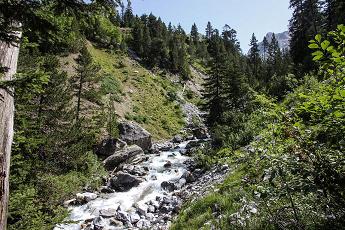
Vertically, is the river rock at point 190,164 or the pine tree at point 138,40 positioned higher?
the pine tree at point 138,40

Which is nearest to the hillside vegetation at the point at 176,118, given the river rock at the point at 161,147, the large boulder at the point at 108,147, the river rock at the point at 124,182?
the large boulder at the point at 108,147

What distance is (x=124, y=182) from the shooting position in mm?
20734

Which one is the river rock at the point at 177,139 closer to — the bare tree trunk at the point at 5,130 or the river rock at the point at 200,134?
the river rock at the point at 200,134

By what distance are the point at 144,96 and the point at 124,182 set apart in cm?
2582

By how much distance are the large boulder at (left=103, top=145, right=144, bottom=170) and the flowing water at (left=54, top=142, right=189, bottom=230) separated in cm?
151

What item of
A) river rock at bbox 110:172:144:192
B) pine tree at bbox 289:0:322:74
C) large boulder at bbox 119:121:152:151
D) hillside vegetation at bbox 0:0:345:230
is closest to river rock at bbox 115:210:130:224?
hillside vegetation at bbox 0:0:345:230

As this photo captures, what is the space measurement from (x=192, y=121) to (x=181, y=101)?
621 cm

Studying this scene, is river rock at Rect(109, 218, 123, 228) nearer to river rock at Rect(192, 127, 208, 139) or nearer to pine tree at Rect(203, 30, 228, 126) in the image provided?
pine tree at Rect(203, 30, 228, 126)

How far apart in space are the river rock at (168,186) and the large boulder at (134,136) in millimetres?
10390

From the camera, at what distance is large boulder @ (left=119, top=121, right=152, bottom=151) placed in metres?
29.5

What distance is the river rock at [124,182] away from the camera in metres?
20.4

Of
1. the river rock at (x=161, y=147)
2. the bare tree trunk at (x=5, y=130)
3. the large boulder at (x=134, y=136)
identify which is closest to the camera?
the bare tree trunk at (x=5, y=130)

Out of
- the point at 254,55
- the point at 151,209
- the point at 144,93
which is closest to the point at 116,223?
the point at 151,209

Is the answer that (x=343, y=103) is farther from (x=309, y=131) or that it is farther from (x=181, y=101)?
(x=181, y=101)
